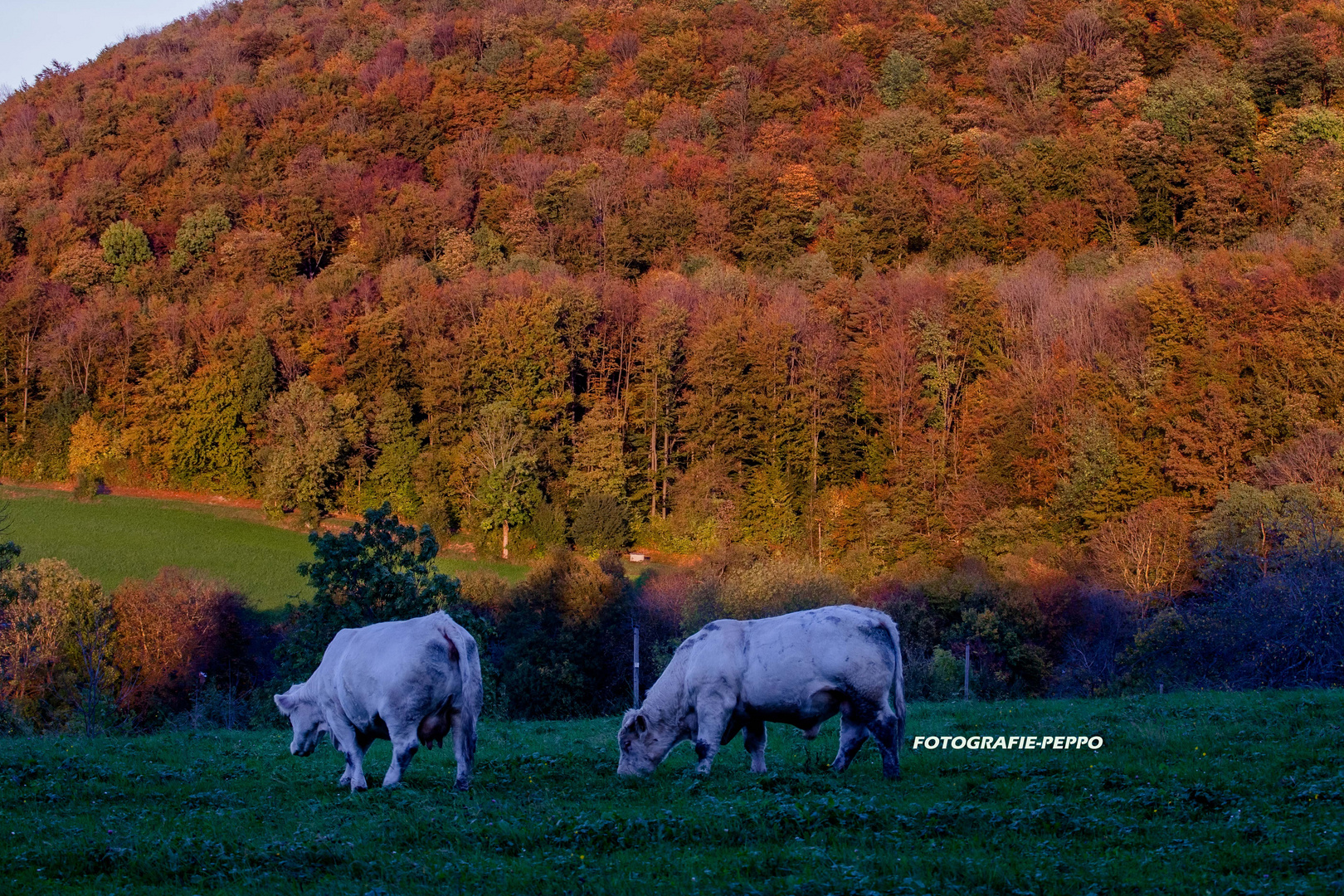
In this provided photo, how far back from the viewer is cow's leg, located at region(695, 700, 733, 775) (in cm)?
1336

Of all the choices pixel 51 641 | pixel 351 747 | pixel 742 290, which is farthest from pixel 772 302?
pixel 351 747

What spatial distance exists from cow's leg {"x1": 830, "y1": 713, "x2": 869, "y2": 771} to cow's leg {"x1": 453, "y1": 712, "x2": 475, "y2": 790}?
167 inches

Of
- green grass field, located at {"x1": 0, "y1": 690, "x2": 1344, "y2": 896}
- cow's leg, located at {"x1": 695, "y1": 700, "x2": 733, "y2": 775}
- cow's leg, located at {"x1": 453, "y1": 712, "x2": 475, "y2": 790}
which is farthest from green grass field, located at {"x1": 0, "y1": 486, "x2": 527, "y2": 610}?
cow's leg, located at {"x1": 695, "y1": 700, "x2": 733, "y2": 775}

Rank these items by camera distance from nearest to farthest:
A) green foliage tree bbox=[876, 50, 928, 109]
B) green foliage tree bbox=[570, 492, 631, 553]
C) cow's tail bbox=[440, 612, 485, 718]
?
cow's tail bbox=[440, 612, 485, 718]
green foliage tree bbox=[570, 492, 631, 553]
green foliage tree bbox=[876, 50, 928, 109]

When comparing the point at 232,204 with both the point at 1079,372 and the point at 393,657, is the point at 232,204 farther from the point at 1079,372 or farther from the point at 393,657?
the point at 393,657

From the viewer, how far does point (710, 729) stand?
1339cm

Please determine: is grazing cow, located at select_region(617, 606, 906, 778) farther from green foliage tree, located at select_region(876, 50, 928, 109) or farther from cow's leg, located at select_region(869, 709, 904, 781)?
green foliage tree, located at select_region(876, 50, 928, 109)

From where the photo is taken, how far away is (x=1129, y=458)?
63.5 meters

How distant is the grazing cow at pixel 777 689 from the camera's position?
12820 mm

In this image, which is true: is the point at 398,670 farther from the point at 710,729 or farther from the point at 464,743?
the point at 710,729

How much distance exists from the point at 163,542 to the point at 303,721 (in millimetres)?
63822

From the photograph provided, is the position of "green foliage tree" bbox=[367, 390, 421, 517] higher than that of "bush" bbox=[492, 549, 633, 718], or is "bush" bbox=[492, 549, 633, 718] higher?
"green foliage tree" bbox=[367, 390, 421, 517]

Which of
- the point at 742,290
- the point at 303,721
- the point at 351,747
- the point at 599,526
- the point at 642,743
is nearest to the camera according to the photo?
the point at 351,747

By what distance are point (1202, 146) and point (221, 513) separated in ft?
275
